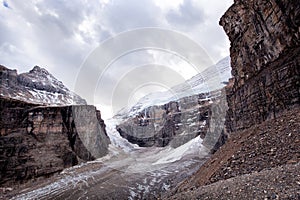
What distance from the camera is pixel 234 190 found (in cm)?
635

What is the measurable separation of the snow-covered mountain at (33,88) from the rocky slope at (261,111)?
78.2 metres

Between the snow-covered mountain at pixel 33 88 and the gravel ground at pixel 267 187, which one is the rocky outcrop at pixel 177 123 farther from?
the gravel ground at pixel 267 187

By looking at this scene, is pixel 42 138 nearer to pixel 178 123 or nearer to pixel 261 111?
pixel 261 111

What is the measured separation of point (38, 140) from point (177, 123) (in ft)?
202

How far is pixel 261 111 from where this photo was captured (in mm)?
16672

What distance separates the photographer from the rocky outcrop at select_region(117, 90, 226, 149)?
214ft

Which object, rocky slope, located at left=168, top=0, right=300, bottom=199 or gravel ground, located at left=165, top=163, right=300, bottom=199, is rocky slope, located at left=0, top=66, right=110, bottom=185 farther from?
gravel ground, located at left=165, top=163, right=300, bottom=199

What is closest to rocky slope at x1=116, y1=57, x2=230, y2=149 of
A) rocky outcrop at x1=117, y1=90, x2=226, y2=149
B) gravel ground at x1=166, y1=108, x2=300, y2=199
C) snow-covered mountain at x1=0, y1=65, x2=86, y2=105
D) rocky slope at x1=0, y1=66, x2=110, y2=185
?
rocky outcrop at x1=117, y1=90, x2=226, y2=149

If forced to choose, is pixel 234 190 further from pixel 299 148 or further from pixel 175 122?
pixel 175 122

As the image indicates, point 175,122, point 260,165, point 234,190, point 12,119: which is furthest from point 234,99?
point 175,122

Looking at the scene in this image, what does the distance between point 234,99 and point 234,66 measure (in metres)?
3.89

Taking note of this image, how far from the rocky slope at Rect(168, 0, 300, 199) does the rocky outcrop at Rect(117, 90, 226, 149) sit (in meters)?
33.6

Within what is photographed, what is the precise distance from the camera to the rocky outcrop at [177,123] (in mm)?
65325

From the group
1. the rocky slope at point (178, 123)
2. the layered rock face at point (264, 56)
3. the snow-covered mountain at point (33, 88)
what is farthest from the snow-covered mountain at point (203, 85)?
the layered rock face at point (264, 56)
